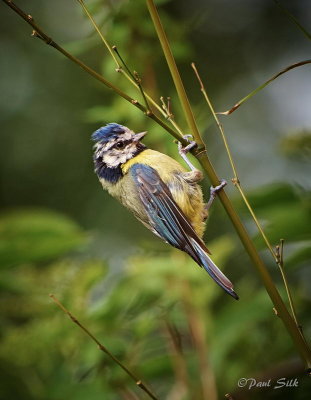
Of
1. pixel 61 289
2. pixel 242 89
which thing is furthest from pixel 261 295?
pixel 242 89

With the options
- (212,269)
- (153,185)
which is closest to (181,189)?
(153,185)

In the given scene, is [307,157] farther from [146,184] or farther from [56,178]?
[56,178]

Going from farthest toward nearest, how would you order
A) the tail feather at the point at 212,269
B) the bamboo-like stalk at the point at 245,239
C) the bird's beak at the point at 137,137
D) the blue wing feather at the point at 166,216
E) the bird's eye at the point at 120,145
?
1. the bird's eye at the point at 120,145
2. the bird's beak at the point at 137,137
3. the blue wing feather at the point at 166,216
4. the tail feather at the point at 212,269
5. the bamboo-like stalk at the point at 245,239

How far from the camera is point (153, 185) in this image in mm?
2941

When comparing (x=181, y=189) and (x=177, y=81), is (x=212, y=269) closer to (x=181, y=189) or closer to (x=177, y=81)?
(x=181, y=189)

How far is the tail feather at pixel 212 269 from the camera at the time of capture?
72.0 inches

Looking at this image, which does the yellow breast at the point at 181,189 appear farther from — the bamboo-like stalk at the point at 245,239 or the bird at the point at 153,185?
the bamboo-like stalk at the point at 245,239

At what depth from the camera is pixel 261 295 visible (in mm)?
2863

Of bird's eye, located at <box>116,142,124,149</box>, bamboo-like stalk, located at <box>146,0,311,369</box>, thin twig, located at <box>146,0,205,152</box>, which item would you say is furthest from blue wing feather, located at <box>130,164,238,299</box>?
thin twig, located at <box>146,0,205,152</box>

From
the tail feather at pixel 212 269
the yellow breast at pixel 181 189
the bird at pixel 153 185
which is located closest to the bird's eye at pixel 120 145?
the bird at pixel 153 185

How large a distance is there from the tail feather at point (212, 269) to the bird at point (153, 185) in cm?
3

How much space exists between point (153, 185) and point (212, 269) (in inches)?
31.9

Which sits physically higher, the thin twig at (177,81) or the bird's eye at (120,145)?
the thin twig at (177,81)

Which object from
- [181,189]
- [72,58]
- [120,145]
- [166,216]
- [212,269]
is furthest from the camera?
[120,145]
